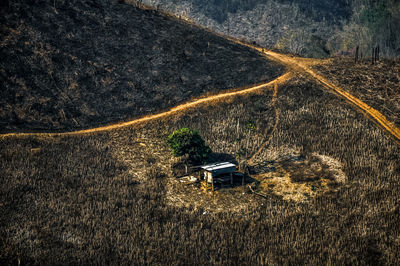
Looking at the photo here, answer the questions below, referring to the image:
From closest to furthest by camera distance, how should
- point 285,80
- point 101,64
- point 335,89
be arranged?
point 335,89 < point 101,64 < point 285,80

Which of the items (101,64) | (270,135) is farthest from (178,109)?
(101,64)

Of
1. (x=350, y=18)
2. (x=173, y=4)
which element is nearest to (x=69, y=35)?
(x=173, y=4)

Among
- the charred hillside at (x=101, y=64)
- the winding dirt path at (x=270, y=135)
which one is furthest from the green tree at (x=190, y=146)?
the charred hillside at (x=101, y=64)

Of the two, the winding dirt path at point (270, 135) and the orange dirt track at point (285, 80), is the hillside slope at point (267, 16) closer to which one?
the orange dirt track at point (285, 80)

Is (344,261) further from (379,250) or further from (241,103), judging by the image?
(241,103)

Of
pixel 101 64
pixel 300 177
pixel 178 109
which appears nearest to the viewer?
pixel 300 177

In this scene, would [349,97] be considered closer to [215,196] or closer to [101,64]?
[215,196]

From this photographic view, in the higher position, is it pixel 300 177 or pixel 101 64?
pixel 101 64
